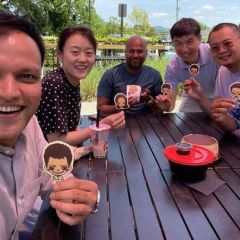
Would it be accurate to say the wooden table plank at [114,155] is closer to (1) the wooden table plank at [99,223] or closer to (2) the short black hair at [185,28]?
(1) the wooden table plank at [99,223]

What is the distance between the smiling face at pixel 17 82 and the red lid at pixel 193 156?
2.73 ft

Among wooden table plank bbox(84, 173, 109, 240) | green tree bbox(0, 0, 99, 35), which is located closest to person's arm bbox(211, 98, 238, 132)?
wooden table plank bbox(84, 173, 109, 240)

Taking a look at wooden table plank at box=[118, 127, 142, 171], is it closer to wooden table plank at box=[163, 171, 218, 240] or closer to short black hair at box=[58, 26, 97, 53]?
wooden table plank at box=[163, 171, 218, 240]

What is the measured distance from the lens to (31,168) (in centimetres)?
144

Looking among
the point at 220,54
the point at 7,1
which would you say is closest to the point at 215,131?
the point at 220,54

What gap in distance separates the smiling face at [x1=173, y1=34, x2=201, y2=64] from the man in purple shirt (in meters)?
2.47

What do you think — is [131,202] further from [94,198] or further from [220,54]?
[220,54]

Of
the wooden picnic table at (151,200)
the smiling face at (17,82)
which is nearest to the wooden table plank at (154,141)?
the wooden picnic table at (151,200)

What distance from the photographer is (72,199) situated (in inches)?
47.8

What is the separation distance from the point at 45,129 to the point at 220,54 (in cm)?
172

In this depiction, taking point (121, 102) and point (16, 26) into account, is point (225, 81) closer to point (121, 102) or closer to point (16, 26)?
point (121, 102)

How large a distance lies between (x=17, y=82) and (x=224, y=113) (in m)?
1.72

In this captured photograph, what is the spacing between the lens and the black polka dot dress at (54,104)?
2273 mm

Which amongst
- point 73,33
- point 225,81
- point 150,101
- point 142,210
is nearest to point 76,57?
point 73,33
